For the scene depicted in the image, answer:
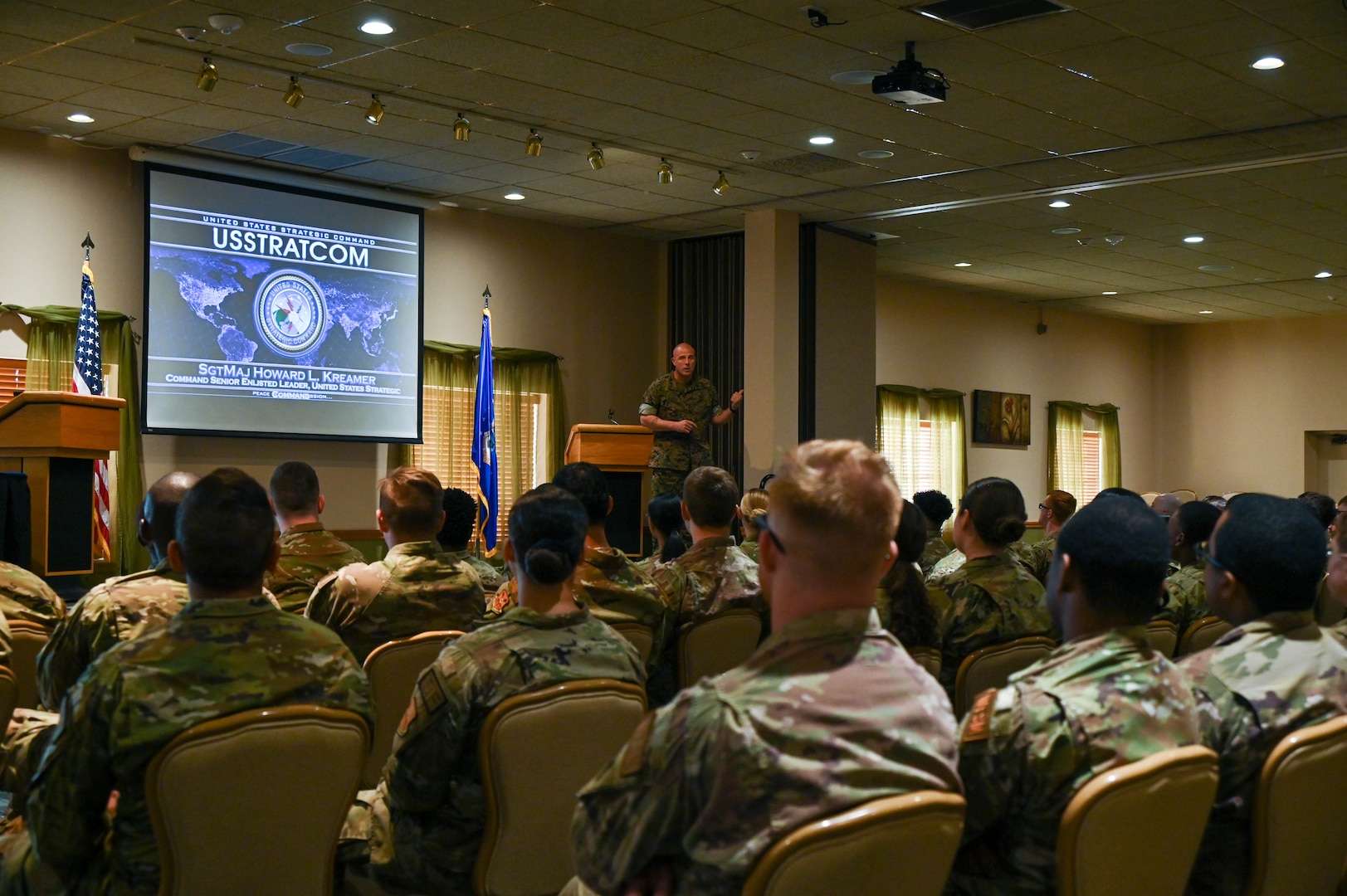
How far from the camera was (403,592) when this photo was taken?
3816 millimetres

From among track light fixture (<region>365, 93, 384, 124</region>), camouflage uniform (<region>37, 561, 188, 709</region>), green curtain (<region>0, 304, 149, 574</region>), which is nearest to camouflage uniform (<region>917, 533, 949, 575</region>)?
camouflage uniform (<region>37, 561, 188, 709</region>)

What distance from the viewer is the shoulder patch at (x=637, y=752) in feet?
5.63

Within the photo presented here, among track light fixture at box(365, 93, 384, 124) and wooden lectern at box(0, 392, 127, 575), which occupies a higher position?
track light fixture at box(365, 93, 384, 124)

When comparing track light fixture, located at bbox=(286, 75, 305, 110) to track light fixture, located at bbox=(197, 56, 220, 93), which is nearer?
track light fixture, located at bbox=(197, 56, 220, 93)

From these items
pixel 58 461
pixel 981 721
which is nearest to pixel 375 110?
pixel 58 461

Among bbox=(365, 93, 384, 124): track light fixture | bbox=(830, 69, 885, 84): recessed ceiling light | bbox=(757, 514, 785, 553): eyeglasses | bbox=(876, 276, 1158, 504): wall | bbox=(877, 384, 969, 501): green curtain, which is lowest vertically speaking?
bbox=(757, 514, 785, 553): eyeglasses

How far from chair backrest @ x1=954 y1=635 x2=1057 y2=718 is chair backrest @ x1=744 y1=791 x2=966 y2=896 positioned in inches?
72.0

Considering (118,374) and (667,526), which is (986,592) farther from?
(118,374)

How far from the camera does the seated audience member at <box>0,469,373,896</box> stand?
2.18 metres

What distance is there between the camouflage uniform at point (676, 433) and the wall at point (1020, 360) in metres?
4.64

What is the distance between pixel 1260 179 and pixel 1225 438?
9281 mm

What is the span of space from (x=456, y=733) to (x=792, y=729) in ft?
3.36

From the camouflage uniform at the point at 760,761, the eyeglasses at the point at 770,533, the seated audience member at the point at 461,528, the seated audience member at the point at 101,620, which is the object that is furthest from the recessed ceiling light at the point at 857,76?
the camouflage uniform at the point at 760,761

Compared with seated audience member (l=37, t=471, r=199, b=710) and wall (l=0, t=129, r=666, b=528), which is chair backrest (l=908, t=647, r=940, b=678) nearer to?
seated audience member (l=37, t=471, r=199, b=710)
